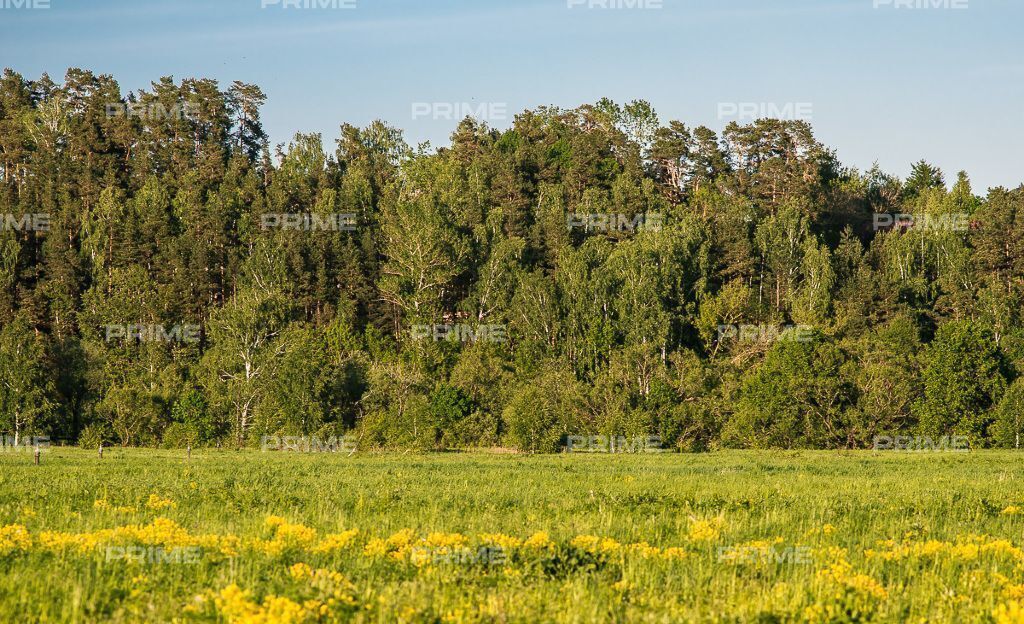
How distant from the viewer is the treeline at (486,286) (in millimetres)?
84812

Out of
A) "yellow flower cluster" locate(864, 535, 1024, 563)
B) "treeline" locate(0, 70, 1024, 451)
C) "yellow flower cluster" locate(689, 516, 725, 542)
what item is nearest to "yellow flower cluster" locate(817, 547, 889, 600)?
"yellow flower cluster" locate(864, 535, 1024, 563)

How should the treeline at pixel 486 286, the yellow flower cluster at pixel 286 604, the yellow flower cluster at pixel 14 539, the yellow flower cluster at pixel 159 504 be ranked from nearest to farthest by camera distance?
the yellow flower cluster at pixel 286 604, the yellow flower cluster at pixel 14 539, the yellow flower cluster at pixel 159 504, the treeline at pixel 486 286

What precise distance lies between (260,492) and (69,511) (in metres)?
6.82

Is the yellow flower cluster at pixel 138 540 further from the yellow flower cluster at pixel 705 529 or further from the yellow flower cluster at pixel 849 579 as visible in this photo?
the yellow flower cluster at pixel 849 579

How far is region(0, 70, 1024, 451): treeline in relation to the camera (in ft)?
278

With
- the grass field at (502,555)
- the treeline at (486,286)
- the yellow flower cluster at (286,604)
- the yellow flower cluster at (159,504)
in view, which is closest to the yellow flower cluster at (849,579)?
the grass field at (502,555)

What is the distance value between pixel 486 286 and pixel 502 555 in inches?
3457

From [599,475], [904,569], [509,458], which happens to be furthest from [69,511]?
[509,458]

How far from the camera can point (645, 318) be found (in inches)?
3794

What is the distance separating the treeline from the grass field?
41.9 meters

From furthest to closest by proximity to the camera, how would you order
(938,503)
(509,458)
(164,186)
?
(164,186) < (509,458) < (938,503)

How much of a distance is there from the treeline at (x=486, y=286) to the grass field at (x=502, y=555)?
41.9m

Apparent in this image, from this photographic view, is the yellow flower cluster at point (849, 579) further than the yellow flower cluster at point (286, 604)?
Yes

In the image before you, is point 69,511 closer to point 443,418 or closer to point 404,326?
point 443,418
